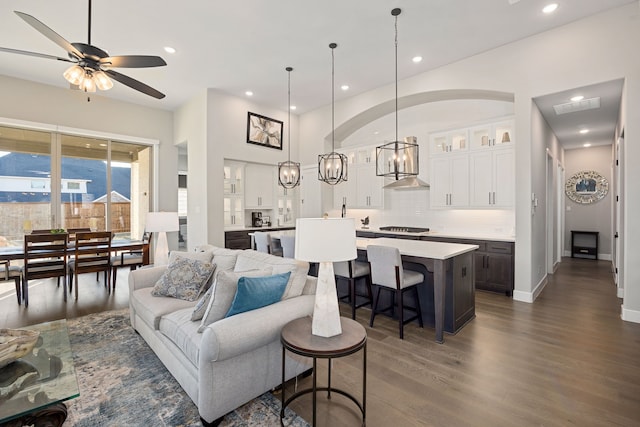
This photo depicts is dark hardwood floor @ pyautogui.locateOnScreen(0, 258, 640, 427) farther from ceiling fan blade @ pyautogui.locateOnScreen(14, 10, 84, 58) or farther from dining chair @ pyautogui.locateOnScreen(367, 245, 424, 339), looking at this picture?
ceiling fan blade @ pyautogui.locateOnScreen(14, 10, 84, 58)

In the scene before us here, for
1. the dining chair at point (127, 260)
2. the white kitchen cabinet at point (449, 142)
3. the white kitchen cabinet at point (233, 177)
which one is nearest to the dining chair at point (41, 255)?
the dining chair at point (127, 260)

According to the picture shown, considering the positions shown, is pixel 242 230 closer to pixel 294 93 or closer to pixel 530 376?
pixel 294 93

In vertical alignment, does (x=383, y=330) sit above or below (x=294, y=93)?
below

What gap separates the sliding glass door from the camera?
5387 mm

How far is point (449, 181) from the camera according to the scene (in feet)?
17.4

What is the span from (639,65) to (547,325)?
10.2 feet

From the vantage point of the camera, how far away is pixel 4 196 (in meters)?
5.32

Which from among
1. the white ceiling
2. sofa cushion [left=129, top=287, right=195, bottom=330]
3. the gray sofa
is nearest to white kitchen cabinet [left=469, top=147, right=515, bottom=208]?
the white ceiling

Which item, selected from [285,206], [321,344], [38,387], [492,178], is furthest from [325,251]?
[285,206]

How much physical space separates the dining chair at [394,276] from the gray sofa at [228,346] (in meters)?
0.93

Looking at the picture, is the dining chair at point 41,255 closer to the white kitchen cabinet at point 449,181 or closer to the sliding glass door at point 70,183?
the sliding glass door at point 70,183

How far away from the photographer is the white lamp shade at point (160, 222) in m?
4.06

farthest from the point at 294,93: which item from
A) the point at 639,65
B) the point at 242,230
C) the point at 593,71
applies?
the point at 639,65

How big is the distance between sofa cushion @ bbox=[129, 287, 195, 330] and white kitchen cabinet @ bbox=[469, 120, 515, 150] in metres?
4.82
